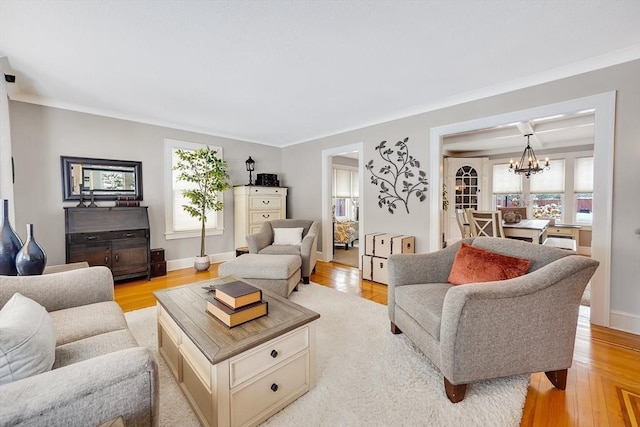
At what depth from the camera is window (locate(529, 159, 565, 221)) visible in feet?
Result: 20.1

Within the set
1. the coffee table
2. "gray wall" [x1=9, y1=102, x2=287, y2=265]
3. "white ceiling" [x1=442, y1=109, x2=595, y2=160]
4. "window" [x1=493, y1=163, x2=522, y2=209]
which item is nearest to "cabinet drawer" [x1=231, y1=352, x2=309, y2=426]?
the coffee table

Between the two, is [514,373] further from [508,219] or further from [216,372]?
[508,219]

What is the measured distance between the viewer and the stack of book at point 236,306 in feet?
4.93

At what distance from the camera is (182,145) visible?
14.8 feet

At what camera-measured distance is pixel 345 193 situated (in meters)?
7.35

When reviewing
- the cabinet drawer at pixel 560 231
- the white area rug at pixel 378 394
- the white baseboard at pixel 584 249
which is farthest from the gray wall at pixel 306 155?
the white baseboard at pixel 584 249

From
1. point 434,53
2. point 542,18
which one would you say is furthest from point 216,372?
point 542,18

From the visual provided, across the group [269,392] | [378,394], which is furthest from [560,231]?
[269,392]

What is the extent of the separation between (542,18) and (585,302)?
2.92m

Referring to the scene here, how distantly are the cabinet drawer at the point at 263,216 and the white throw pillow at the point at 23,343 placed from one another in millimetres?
3810

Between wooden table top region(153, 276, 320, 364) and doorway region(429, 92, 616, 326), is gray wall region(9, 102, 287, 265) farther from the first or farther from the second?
doorway region(429, 92, 616, 326)

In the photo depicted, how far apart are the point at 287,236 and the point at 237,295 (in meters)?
2.57

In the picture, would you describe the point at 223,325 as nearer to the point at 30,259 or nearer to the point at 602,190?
the point at 30,259

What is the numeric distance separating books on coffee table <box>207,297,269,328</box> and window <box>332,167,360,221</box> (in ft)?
18.3
